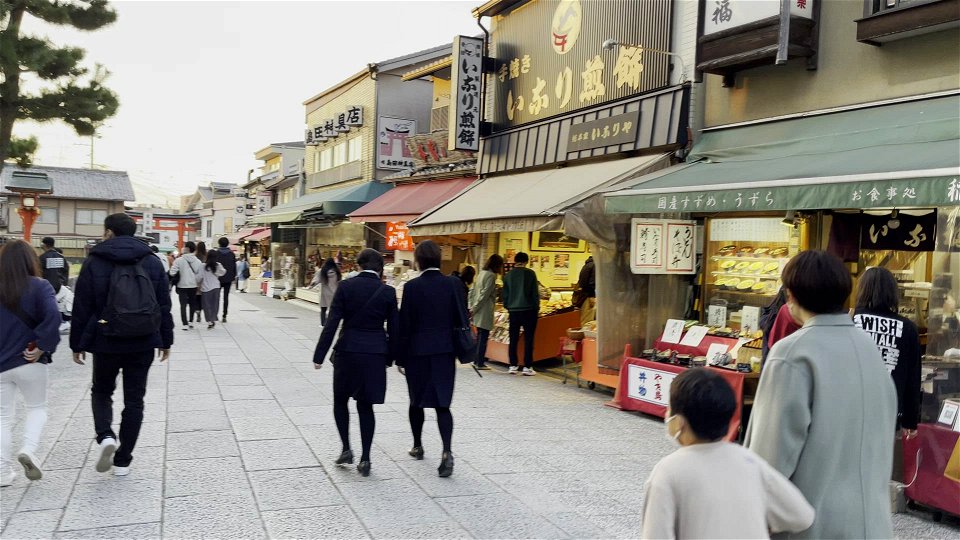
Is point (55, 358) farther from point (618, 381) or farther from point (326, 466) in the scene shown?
point (618, 381)

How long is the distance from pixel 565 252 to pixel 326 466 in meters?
9.12

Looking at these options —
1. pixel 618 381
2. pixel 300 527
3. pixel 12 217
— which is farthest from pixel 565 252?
pixel 12 217

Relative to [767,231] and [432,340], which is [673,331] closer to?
[767,231]

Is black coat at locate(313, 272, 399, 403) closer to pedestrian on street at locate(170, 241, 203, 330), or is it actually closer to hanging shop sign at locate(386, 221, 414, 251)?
pedestrian on street at locate(170, 241, 203, 330)

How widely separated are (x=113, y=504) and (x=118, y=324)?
3.98 feet

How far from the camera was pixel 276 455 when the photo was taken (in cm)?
590

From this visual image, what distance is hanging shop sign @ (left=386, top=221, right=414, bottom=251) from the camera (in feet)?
58.2

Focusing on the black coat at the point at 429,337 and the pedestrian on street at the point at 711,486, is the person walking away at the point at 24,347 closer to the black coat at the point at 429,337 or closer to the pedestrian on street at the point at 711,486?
the black coat at the point at 429,337

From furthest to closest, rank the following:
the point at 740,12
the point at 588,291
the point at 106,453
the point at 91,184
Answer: the point at 91,184, the point at 588,291, the point at 740,12, the point at 106,453

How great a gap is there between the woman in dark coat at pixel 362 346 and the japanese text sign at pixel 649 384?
12.1ft

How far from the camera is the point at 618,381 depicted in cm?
A: 884

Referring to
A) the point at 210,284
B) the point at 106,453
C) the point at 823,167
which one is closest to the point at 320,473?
the point at 106,453

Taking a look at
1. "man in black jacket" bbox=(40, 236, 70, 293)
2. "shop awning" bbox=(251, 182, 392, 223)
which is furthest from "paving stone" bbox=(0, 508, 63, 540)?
"shop awning" bbox=(251, 182, 392, 223)

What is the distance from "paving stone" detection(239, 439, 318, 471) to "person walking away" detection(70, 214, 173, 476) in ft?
3.02
